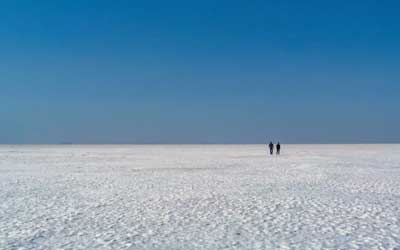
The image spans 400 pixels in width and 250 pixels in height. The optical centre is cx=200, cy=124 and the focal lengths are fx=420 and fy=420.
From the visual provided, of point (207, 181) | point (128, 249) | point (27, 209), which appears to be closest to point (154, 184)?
point (207, 181)

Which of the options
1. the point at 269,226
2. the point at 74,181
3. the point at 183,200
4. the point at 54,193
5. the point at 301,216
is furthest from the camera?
the point at 74,181

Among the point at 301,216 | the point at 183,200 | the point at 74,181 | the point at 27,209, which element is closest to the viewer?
the point at 301,216

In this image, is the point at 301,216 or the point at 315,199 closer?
the point at 301,216

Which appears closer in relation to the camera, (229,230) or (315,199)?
(229,230)

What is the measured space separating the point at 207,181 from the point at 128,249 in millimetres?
9418

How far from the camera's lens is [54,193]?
13.2 meters

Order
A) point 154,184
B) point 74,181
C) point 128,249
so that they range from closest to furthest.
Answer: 1. point 128,249
2. point 154,184
3. point 74,181

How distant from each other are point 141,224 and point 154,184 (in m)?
6.66

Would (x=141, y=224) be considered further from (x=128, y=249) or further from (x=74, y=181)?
(x=74, y=181)

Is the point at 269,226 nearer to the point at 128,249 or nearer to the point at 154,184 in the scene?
the point at 128,249

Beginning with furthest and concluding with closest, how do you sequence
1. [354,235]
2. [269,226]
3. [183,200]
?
[183,200], [269,226], [354,235]

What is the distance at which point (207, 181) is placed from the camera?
635 inches

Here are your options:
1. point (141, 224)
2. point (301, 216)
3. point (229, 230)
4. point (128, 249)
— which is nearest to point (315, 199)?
point (301, 216)

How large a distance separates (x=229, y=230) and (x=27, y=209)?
5.41m
